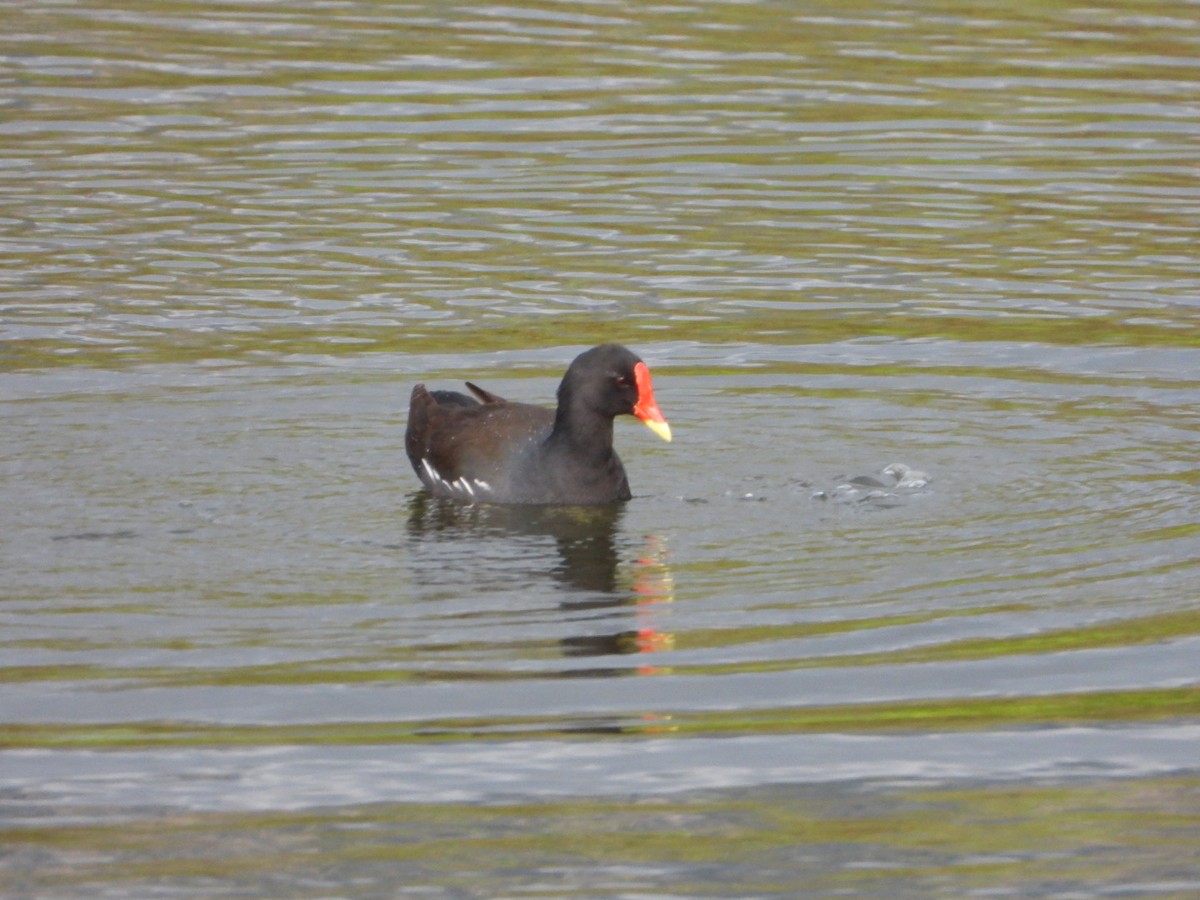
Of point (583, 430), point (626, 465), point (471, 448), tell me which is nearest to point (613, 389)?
point (583, 430)

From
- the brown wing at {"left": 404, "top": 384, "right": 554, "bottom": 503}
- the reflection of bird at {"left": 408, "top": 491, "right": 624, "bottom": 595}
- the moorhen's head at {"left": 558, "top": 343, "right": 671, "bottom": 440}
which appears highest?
the moorhen's head at {"left": 558, "top": 343, "right": 671, "bottom": 440}

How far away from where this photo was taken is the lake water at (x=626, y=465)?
6.36 meters

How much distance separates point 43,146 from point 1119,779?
12.2m

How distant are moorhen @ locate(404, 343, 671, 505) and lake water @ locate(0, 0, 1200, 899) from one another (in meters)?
0.21

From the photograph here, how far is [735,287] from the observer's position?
533 inches

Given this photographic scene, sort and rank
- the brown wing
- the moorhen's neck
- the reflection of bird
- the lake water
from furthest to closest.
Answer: the brown wing
the moorhen's neck
the reflection of bird
the lake water

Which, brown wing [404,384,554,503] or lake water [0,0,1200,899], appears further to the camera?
brown wing [404,384,554,503]

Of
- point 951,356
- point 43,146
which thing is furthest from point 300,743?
point 43,146

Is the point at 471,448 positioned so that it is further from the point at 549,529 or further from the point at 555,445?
the point at 549,529

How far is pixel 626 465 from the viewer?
1077 centimetres

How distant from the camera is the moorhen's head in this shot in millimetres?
9984

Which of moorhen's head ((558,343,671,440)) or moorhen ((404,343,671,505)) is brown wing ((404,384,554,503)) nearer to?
moorhen ((404,343,671,505))

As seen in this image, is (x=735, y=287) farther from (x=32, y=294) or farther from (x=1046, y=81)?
(x=1046, y=81)

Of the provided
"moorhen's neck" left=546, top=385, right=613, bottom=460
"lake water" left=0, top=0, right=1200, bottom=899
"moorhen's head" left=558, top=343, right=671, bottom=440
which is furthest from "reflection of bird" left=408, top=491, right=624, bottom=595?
"moorhen's head" left=558, top=343, right=671, bottom=440
